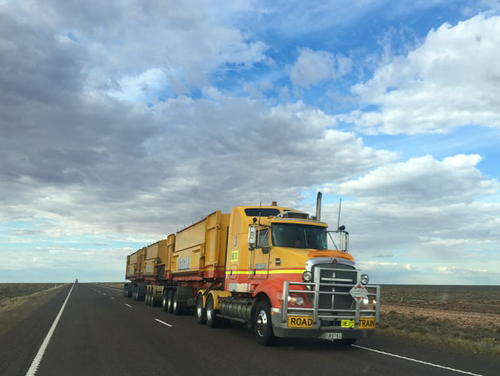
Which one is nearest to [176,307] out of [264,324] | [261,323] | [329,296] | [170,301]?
[170,301]

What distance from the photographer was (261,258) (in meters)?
12.9

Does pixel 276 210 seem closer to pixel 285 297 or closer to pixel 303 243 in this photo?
pixel 303 243

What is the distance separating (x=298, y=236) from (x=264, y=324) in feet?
8.45

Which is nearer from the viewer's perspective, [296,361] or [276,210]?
[296,361]

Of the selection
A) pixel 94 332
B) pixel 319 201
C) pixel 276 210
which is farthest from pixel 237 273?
pixel 94 332

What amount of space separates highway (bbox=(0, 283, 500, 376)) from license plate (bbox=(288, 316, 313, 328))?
618mm

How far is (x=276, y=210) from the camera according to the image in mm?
14570

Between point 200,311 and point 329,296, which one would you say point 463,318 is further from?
point 329,296

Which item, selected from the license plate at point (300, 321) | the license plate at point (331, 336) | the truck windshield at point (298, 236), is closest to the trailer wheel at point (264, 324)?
the license plate at point (300, 321)

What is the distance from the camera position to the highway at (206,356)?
27.5 feet

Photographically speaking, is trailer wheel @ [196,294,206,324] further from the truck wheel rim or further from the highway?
the truck wheel rim

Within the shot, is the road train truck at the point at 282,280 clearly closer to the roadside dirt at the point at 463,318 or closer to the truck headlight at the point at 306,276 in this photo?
the truck headlight at the point at 306,276

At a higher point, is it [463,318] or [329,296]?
[329,296]

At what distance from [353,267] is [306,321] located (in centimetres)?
193
